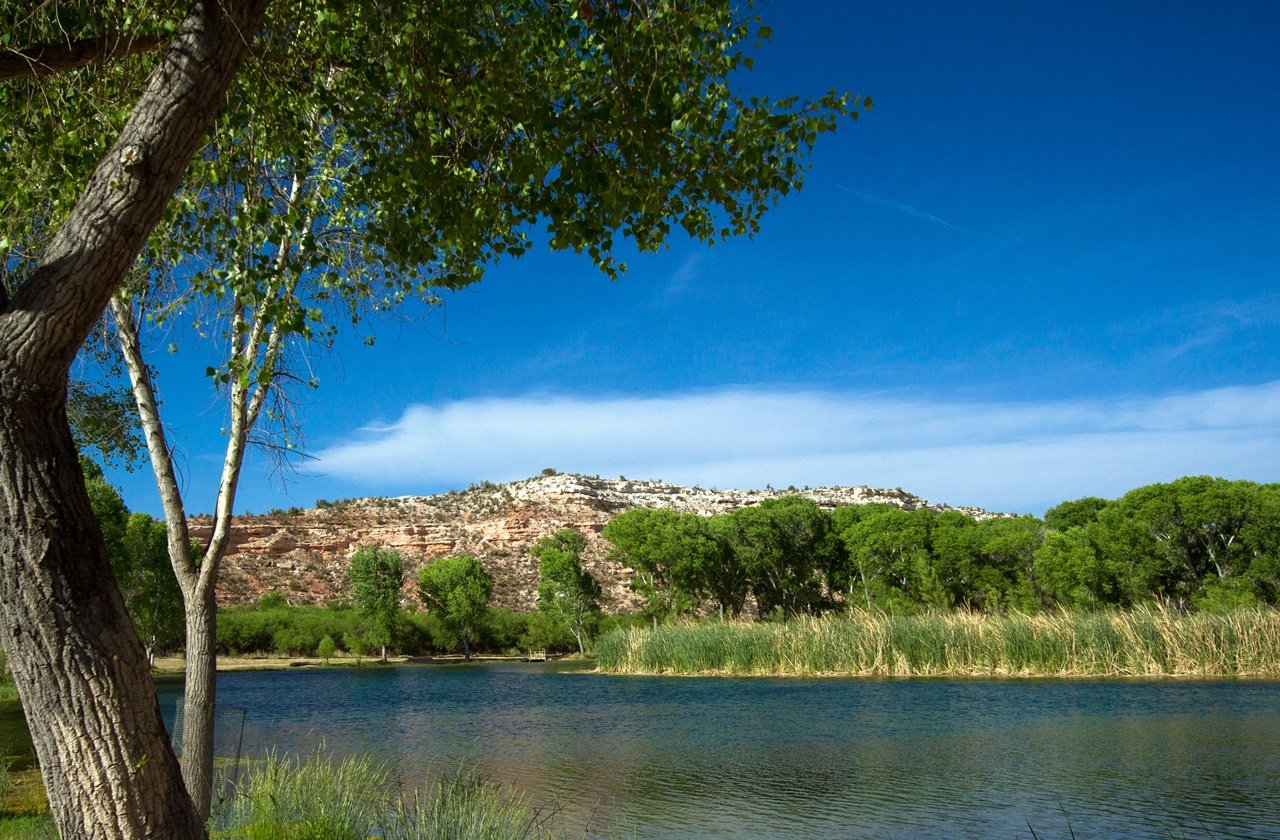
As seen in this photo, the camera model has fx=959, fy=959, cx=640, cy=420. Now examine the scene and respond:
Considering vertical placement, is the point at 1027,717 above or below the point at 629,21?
below

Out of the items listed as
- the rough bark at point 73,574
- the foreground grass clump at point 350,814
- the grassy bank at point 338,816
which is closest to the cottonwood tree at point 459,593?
the grassy bank at point 338,816

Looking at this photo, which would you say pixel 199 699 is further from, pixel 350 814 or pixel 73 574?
pixel 73 574

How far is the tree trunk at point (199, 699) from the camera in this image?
19.7ft

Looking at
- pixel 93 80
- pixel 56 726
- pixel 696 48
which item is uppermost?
pixel 93 80

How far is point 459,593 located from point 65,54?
49259 millimetres

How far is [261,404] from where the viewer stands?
6469 mm

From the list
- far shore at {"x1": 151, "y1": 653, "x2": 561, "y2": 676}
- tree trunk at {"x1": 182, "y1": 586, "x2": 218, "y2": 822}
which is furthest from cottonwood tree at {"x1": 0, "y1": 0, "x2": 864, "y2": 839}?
far shore at {"x1": 151, "y1": 653, "x2": 561, "y2": 676}

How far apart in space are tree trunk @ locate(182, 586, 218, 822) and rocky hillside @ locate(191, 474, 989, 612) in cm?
5760

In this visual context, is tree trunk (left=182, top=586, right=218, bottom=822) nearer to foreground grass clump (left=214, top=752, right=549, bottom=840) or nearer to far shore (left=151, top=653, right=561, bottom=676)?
foreground grass clump (left=214, top=752, right=549, bottom=840)

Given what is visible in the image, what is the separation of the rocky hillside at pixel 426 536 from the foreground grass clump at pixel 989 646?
32983mm

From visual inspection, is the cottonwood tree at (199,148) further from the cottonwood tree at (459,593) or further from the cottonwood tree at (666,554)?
the cottonwood tree at (459,593)

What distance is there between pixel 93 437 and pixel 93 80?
3991 millimetres

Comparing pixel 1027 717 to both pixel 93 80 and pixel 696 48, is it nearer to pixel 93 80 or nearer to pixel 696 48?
pixel 696 48

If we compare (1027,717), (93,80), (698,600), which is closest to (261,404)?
(93,80)
